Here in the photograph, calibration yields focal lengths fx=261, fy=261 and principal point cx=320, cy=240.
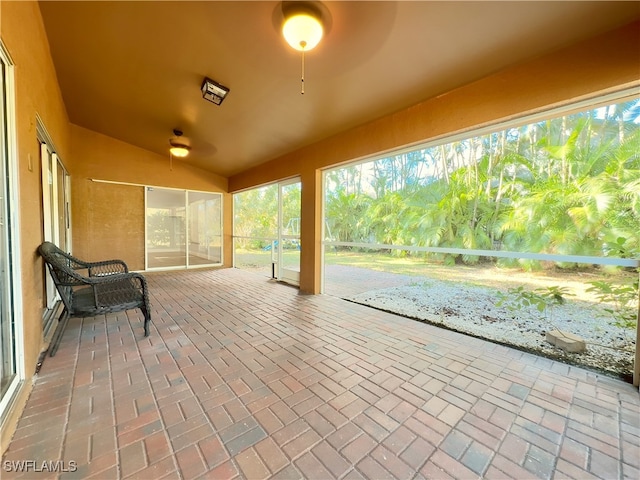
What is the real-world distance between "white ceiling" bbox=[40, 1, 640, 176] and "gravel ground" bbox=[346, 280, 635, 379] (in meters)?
2.30

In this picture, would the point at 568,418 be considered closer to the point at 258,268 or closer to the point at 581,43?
the point at 581,43

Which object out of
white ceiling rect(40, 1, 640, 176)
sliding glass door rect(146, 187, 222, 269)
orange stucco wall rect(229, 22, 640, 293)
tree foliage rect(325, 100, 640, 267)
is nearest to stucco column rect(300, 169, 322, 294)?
orange stucco wall rect(229, 22, 640, 293)

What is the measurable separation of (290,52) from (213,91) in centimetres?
125

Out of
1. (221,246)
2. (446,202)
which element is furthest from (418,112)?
(221,246)

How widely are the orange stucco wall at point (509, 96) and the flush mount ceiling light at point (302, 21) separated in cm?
158

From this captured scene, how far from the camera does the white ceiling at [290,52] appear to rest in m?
1.92

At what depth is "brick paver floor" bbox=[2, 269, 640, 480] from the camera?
1271 millimetres

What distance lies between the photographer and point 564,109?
220 centimetres

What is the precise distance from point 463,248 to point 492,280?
1.47ft

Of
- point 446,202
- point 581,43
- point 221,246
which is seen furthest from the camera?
point 221,246

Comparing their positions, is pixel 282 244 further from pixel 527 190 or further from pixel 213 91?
pixel 527 190

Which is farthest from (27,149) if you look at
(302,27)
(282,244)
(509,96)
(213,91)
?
(509,96)

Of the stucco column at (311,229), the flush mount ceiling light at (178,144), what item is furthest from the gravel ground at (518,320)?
the flush mount ceiling light at (178,144)

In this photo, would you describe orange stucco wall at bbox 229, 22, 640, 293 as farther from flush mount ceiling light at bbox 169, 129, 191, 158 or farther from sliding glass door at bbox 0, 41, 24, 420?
sliding glass door at bbox 0, 41, 24, 420
